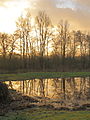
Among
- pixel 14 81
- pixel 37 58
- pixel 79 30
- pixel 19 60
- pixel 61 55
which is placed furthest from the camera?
pixel 79 30

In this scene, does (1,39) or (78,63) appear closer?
(1,39)

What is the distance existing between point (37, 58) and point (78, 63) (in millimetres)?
15762

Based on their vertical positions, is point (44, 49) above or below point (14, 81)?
above

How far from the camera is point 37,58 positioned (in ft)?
161

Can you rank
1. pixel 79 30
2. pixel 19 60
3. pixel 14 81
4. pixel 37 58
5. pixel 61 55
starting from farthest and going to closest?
1. pixel 79 30
2. pixel 61 55
3. pixel 37 58
4. pixel 19 60
5. pixel 14 81

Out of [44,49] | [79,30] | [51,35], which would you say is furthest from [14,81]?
[79,30]

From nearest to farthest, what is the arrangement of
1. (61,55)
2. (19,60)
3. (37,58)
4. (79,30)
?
(19,60) → (37,58) → (61,55) → (79,30)

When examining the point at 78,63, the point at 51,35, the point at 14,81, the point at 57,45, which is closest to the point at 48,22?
the point at 51,35

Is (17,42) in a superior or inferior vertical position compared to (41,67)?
superior

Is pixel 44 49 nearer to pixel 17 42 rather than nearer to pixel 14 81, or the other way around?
pixel 17 42

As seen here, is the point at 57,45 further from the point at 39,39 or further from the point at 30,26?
the point at 30,26

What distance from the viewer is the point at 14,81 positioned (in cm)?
2627

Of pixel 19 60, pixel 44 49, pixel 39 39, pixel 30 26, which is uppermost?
pixel 30 26

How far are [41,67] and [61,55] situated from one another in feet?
35.8
